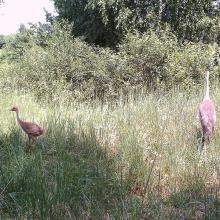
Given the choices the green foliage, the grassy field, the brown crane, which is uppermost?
the green foliage

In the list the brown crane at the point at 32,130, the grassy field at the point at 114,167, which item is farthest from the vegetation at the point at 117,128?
the brown crane at the point at 32,130

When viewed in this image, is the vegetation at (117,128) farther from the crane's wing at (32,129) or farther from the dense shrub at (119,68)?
the crane's wing at (32,129)

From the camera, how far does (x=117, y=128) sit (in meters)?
7.10

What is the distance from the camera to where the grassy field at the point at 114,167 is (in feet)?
13.1

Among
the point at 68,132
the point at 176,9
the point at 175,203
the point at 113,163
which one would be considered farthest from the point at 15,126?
the point at 176,9

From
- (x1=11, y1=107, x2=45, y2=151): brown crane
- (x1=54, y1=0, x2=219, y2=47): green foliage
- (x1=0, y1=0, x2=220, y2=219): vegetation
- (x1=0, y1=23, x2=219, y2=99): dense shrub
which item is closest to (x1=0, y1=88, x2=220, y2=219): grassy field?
(x1=0, y1=0, x2=220, y2=219): vegetation

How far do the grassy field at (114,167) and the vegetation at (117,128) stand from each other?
0.05 feet

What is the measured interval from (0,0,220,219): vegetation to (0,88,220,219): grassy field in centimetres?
1

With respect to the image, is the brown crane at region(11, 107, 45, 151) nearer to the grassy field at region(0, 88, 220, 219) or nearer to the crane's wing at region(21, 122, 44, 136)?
the crane's wing at region(21, 122, 44, 136)

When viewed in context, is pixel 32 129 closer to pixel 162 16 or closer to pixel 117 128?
pixel 117 128

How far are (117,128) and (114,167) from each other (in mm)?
1794

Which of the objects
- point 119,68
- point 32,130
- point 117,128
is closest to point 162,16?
point 119,68

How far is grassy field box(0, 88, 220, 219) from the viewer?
3.99 meters

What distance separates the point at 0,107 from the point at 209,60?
737 centimetres
